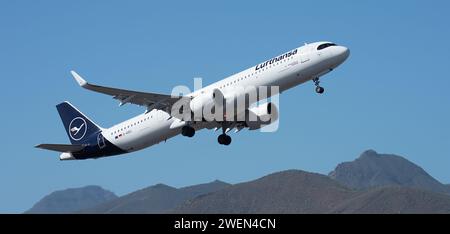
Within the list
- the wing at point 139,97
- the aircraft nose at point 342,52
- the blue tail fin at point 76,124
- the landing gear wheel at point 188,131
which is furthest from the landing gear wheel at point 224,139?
the aircraft nose at point 342,52

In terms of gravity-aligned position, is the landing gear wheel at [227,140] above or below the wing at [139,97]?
below

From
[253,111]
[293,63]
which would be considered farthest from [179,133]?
[293,63]

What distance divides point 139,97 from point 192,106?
4152 millimetres

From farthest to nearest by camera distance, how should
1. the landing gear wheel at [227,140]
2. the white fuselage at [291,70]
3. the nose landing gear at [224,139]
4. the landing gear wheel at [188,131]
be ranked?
the landing gear wheel at [227,140], the nose landing gear at [224,139], the landing gear wheel at [188,131], the white fuselage at [291,70]

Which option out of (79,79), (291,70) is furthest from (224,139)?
(79,79)

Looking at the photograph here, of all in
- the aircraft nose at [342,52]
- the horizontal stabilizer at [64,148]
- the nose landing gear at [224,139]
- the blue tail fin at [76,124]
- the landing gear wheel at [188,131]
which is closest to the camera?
the aircraft nose at [342,52]

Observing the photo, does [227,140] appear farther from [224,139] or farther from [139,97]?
[139,97]

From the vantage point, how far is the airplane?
5641 cm

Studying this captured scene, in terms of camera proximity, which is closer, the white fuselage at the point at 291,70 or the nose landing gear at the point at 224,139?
the white fuselage at the point at 291,70

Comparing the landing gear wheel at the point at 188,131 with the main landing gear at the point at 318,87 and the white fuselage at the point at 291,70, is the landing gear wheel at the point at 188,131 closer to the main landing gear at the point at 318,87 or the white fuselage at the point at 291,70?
the white fuselage at the point at 291,70

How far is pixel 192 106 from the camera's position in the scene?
58.8 meters

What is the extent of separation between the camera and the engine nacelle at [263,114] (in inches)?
2482

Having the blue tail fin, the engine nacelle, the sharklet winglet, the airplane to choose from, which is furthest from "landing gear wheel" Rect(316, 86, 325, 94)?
the blue tail fin
